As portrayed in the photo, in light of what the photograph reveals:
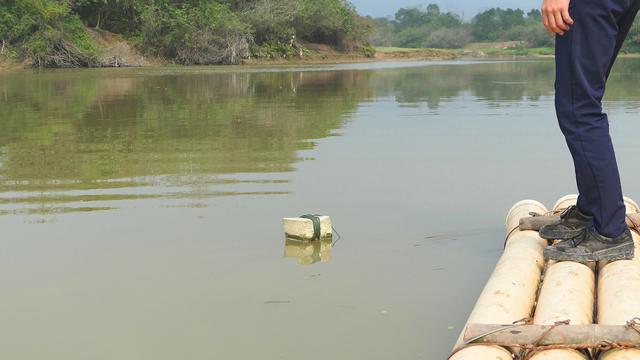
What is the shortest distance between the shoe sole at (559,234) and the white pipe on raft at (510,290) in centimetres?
6

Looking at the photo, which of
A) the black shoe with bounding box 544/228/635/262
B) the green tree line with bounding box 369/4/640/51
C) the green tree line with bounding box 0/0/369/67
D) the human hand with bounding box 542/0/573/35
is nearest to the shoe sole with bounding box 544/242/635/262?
the black shoe with bounding box 544/228/635/262

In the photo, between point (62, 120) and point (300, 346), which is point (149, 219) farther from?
point (62, 120)

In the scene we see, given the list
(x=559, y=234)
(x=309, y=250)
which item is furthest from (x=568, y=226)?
(x=309, y=250)

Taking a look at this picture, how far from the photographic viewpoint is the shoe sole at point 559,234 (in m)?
4.09

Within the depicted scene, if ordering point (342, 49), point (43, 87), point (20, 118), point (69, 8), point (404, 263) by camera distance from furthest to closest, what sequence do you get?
point (342, 49) → point (69, 8) → point (43, 87) → point (20, 118) → point (404, 263)

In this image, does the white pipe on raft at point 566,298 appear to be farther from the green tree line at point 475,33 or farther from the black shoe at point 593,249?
the green tree line at point 475,33

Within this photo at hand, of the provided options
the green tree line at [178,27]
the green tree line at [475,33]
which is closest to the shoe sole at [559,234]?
the green tree line at [178,27]

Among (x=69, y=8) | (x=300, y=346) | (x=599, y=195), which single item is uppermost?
(x=69, y=8)

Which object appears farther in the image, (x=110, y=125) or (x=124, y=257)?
(x=110, y=125)

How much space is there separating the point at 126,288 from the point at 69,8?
34.7 meters

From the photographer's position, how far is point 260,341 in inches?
148

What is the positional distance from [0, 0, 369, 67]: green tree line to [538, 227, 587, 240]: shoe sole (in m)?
32.0

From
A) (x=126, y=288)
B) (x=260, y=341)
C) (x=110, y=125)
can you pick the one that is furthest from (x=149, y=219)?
(x=110, y=125)

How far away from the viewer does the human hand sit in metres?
3.75
